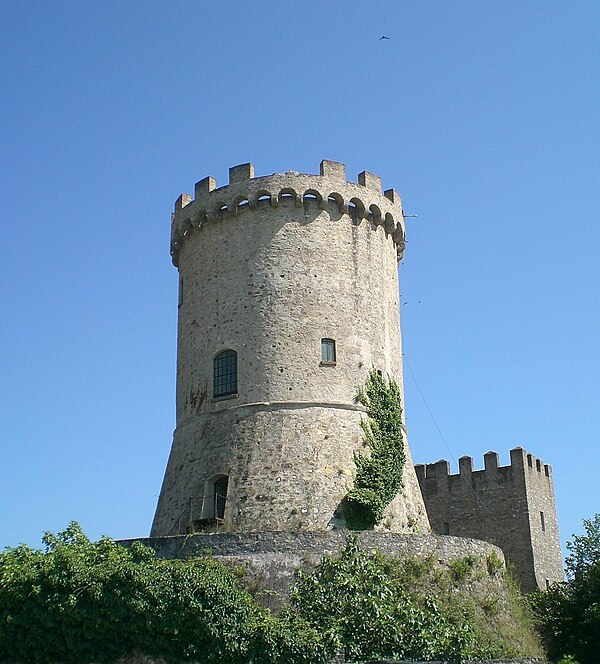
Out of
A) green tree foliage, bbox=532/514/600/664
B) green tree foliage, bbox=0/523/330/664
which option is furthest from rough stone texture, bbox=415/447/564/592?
green tree foliage, bbox=0/523/330/664

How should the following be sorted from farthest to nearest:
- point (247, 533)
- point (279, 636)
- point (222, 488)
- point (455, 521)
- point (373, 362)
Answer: point (455, 521) < point (373, 362) < point (222, 488) < point (247, 533) < point (279, 636)

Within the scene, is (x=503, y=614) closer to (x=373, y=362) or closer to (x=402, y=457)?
(x=402, y=457)

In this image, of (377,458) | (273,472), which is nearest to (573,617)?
(377,458)

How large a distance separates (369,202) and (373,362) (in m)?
5.84

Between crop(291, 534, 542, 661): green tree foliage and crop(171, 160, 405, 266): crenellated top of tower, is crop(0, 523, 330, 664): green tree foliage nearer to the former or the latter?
crop(291, 534, 542, 661): green tree foliage

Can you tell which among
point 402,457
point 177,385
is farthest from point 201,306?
point 402,457

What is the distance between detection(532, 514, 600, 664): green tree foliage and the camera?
27500 mm

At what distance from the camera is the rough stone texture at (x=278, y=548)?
24750mm

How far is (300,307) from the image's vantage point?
30578 millimetres

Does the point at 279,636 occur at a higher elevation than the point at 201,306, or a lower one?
lower

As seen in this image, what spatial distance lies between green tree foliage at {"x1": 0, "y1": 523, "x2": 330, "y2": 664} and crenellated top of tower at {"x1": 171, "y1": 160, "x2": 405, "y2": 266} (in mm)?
13642

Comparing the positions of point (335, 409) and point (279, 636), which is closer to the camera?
point (279, 636)

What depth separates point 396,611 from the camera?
71.2 ft

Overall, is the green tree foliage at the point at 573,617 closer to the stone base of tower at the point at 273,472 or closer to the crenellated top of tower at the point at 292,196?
the stone base of tower at the point at 273,472
